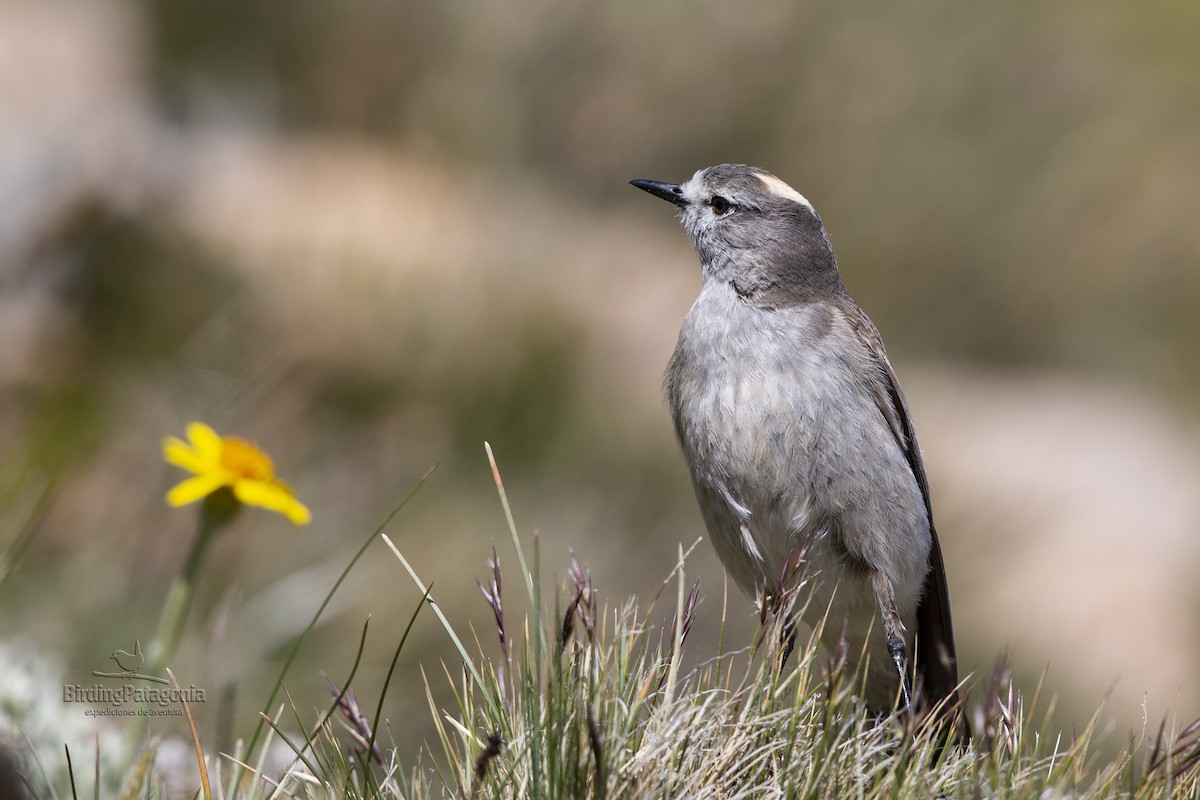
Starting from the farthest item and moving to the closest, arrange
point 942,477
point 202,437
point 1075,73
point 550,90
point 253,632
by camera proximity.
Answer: point 1075,73
point 550,90
point 942,477
point 253,632
point 202,437

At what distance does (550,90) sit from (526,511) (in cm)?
632

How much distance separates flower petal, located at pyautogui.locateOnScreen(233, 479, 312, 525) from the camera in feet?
10.1

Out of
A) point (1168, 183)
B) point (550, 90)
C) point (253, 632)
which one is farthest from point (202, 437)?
point (1168, 183)

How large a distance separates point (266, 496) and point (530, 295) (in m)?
6.05

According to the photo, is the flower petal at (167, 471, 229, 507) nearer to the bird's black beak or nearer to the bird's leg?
the bird's leg

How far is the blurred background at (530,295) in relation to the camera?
666 centimetres

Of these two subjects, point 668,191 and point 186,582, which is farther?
point 668,191

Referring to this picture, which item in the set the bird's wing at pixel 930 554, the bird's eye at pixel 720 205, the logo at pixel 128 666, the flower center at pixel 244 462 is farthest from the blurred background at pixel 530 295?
the bird's eye at pixel 720 205

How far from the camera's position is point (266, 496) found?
3133 millimetres

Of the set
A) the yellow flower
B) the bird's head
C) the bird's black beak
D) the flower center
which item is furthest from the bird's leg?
the flower center

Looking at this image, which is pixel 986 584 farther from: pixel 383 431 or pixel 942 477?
pixel 383 431

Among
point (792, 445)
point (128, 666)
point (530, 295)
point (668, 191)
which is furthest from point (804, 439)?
point (530, 295)

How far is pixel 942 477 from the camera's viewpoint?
9.46 m

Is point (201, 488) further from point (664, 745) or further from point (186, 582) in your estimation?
point (664, 745)
